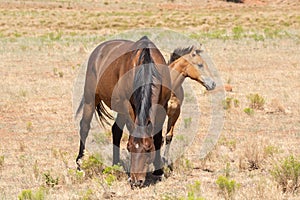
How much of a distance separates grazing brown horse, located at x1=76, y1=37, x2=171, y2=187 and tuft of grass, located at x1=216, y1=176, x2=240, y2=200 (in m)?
0.78

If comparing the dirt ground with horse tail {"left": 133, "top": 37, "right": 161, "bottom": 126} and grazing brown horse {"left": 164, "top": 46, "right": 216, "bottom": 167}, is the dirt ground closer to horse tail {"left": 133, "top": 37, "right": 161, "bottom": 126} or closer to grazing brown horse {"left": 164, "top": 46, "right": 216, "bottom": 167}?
grazing brown horse {"left": 164, "top": 46, "right": 216, "bottom": 167}

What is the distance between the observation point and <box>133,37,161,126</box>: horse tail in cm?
565

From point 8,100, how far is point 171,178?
7.52 m

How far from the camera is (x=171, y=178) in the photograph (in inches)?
274

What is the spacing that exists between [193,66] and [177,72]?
0.25 metres

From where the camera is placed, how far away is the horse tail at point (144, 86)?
565 cm

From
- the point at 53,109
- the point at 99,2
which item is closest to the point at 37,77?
the point at 53,109

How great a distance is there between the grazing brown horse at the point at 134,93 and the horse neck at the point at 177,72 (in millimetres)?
701

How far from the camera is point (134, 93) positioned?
5926mm

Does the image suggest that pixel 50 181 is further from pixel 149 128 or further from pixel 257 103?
pixel 257 103

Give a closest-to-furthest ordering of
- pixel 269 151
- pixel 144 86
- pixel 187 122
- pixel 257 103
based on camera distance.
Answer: pixel 144 86 → pixel 269 151 → pixel 187 122 → pixel 257 103

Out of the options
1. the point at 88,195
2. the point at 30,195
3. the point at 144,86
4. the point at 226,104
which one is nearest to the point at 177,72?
the point at 144,86

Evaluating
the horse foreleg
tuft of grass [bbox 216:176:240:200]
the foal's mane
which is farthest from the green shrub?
tuft of grass [bbox 216:176:240:200]

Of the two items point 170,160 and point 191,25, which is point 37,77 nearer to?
point 170,160
